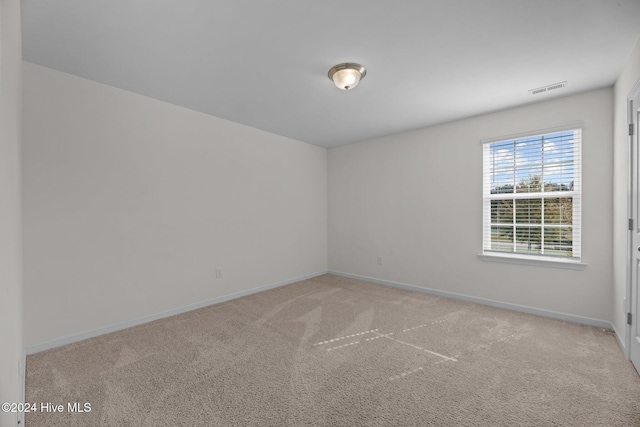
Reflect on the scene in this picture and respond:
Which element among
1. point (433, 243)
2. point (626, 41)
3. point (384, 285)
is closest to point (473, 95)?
point (626, 41)

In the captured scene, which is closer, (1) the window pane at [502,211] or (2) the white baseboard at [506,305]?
(2) the white baseboard at [506,305]

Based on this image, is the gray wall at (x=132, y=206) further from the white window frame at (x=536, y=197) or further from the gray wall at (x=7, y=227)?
the white window frame at (x=536, y=197)

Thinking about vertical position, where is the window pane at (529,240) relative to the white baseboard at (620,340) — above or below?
above

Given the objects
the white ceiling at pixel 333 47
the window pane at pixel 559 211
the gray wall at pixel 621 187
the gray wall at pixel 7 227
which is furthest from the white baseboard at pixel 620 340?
the gray wall at pixel 7 227

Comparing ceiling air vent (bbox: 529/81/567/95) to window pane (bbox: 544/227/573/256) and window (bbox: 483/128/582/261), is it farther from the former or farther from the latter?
window pane (bbox: 544/227/573/256)

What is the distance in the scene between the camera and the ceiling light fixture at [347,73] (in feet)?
8.10

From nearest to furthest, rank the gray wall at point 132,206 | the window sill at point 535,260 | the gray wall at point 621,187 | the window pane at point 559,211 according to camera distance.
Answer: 1. the gray wall at point 621,187
2. the gray wall at point 132,206
3. the window sill at point 535,260
4. the window pane at point 559,211

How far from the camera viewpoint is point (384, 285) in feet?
15.5

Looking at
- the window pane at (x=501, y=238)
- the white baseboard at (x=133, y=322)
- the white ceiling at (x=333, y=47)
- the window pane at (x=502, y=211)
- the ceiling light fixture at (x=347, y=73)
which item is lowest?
the white baseboard at (x=133, y=322)

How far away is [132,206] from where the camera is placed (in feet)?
10.0

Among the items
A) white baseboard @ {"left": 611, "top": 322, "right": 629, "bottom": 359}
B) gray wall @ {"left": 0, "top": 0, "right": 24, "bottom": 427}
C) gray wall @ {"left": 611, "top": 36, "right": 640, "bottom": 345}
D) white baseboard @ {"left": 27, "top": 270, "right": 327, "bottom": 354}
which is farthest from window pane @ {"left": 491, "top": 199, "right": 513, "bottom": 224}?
gray wall @ {"left": 0, "top": 0, "right": 24, "bottom": 427}

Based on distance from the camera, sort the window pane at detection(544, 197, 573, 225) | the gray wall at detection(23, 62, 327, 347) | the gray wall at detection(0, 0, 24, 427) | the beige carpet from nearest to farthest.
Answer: the gray wall at detection(0, 0, 24, 427), the beige carpet, the gray wall at detection(23, 62, 327, 347), the window pane at detection(544, 197, 573, 225)

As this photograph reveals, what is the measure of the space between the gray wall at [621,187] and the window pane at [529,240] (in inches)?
26.0

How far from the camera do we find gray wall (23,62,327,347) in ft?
8.22
